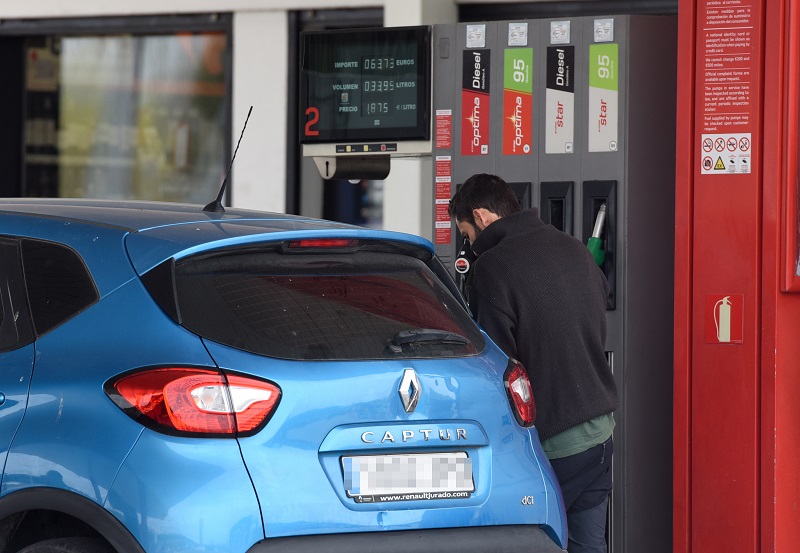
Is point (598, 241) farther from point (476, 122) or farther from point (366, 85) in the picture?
point (366, 85)

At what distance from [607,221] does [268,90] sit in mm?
4707

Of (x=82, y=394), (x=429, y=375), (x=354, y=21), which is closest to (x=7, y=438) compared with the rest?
(x=82, y=394)

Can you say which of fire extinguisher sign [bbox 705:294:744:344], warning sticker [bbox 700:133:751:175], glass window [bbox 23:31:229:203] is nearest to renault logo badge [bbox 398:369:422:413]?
fire extinguisher sign [bbox 705:294:744:344]

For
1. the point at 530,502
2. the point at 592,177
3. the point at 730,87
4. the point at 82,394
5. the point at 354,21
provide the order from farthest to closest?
the point at 354,21
the point at 592,177
the point at 730,87
the point at 530,502
the point at 82,394

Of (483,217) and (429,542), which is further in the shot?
(483,217)

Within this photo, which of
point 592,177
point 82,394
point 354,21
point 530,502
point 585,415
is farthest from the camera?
point 354,21

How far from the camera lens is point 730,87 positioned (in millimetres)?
5531

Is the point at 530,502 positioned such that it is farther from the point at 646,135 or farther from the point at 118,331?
the point at 646,135

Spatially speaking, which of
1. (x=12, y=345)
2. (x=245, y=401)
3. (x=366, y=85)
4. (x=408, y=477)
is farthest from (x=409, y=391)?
(x=366, y=85)

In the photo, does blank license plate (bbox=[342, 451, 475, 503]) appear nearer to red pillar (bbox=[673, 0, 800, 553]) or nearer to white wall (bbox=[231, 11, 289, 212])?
red pillar (bbox=[673, 0, 800, 553])

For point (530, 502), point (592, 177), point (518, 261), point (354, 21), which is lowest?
point (530, 502)

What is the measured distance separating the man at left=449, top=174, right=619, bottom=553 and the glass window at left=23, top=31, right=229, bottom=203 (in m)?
5.97

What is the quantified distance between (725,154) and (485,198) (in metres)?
1.16

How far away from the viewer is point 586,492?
193 inches
